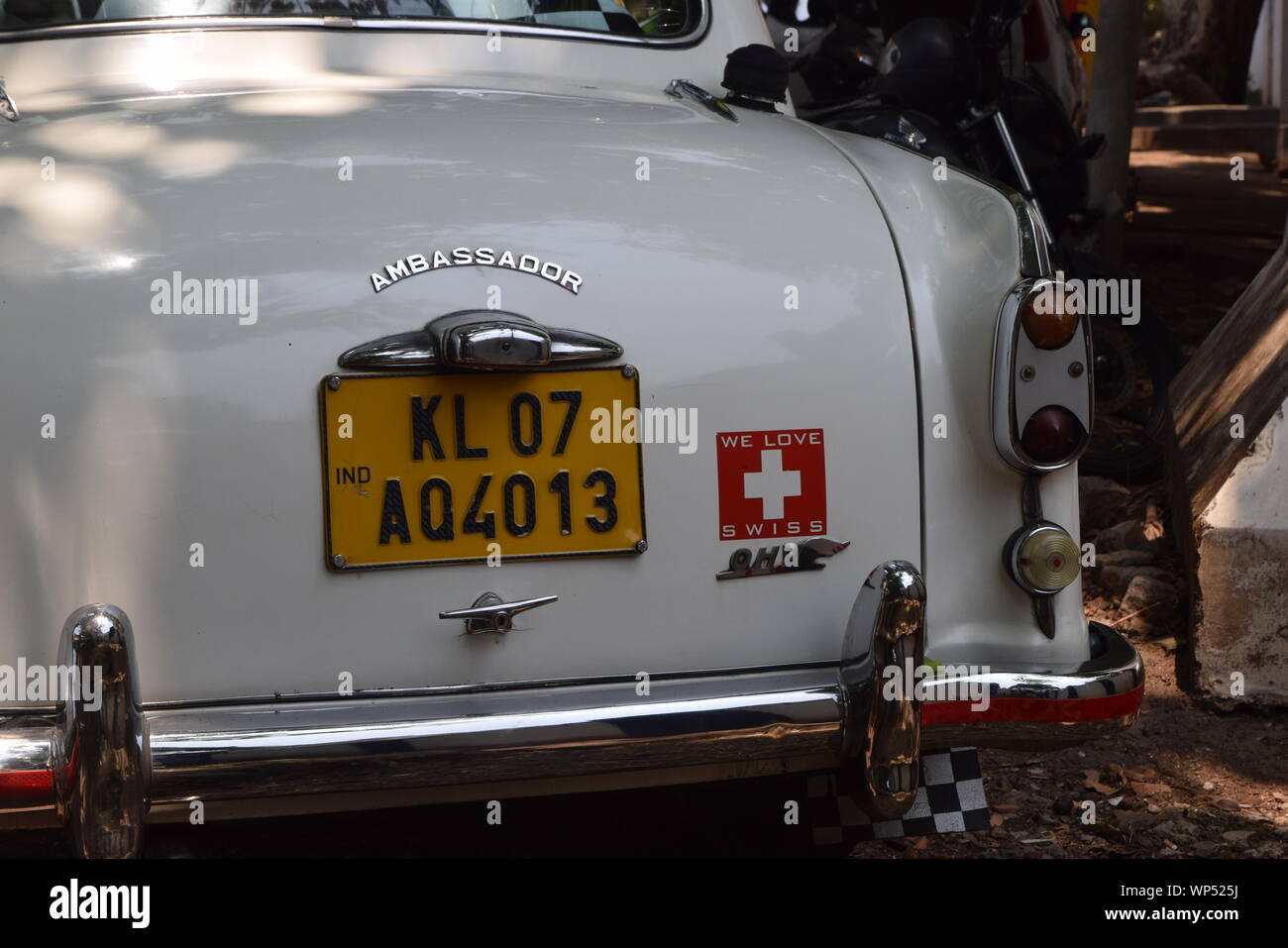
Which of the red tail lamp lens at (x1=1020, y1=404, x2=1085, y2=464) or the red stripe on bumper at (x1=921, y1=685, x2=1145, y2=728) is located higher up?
the red tail lamp lens at (x1=1020, y1=404, x2=1085, y2=464)

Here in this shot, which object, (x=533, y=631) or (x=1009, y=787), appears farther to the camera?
(x=1009, y=787)

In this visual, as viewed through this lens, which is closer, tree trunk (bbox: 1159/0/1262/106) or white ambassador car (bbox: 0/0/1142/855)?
white ambassador car (bbox: 0/0/1142/855)

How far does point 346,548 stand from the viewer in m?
1.99

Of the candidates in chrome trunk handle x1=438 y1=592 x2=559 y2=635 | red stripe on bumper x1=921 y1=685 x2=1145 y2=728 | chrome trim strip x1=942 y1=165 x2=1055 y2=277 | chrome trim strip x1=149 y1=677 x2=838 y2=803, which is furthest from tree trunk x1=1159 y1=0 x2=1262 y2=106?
chrome trunk handle x1=438 y1=592 x2=559 y2=635

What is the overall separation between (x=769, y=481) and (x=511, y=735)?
55cm

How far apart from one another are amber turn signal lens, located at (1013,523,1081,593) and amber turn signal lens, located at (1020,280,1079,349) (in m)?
0.31

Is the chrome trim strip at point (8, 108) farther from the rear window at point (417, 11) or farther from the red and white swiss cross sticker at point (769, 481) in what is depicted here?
the red and white swiss cross sticker at point (769, 481)

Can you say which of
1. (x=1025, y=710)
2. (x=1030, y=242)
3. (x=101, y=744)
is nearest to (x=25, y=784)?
(x=101, y=744)

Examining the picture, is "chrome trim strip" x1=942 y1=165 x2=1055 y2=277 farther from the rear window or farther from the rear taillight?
the rear window

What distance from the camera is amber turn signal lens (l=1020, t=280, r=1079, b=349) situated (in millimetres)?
2227

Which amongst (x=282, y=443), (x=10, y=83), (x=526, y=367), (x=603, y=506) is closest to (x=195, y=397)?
(x=282, y=443)

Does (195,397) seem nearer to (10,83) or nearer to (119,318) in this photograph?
(119,318)

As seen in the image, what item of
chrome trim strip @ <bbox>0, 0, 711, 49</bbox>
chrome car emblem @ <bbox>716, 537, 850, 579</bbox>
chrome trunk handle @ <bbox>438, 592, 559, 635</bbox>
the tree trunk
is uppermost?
the tree trunk
